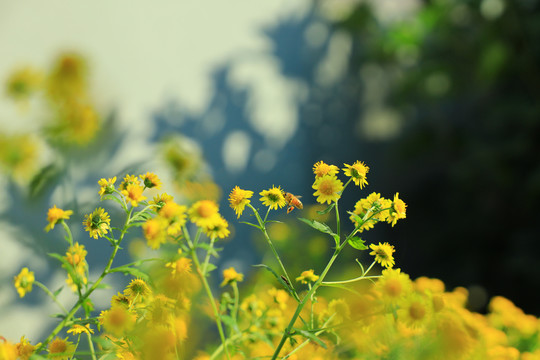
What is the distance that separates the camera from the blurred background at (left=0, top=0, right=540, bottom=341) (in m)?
0.65

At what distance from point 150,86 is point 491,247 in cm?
242

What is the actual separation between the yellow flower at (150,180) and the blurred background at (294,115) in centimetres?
5

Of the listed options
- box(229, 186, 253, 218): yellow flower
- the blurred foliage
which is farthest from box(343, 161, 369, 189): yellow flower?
the blurred foliage

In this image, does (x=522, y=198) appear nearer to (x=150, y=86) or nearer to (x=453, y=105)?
(x=453, y=105)

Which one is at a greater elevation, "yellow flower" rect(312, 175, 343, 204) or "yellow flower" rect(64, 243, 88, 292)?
"yellow flower" rect(312, 175, 343, 204)

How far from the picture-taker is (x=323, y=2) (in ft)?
9.43

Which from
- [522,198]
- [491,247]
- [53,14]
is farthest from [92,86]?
[491,247]

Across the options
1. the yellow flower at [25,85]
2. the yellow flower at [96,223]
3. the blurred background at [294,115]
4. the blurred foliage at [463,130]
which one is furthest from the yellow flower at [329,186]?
the blurred foliage at [463,130]

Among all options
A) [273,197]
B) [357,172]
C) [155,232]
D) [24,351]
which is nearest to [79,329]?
[24,351]

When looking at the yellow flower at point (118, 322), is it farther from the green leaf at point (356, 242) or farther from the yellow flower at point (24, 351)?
A: the green leaf at point (356, 242)

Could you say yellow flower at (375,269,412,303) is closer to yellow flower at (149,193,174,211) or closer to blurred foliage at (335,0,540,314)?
yellow flower at (149,193,174,211)

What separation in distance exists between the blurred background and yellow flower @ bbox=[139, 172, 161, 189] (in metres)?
0.05

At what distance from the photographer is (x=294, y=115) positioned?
2545 millimetres

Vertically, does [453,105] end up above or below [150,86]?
above
